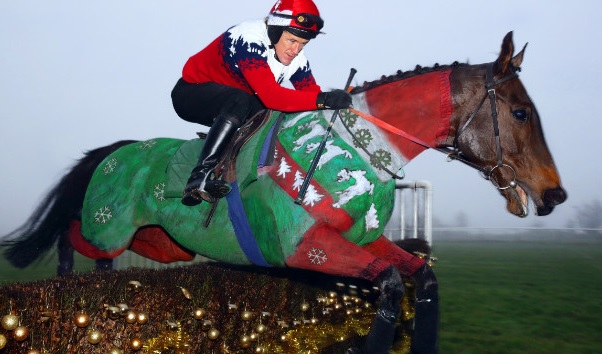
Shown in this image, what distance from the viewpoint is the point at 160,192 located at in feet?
13.8

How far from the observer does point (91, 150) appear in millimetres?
5328

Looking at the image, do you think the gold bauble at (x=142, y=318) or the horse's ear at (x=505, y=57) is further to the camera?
the gold bauble at (x=142, y=318)

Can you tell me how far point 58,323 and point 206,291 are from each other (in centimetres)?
123

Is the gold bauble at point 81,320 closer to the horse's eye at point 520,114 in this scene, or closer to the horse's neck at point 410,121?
the horse's neck at point 410,121

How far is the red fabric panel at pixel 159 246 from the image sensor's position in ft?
16.1

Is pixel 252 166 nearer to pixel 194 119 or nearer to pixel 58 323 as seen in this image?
pixel 194 119

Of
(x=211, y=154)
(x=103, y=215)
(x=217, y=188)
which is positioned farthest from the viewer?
(x=103, y=215)

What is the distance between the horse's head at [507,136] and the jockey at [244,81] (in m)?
0.76

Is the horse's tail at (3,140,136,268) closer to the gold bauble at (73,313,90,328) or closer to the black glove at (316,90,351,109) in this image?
the gold bauble at (73,313,90,328)

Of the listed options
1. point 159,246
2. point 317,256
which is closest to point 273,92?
point 317,256

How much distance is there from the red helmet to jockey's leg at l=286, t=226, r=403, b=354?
51.4 inches

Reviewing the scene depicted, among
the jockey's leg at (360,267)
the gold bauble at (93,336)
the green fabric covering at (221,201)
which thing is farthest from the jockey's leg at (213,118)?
the gold bauble at (93,336)

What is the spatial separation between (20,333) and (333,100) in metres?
2.15

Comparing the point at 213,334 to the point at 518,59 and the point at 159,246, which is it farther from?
the point at 518,59
